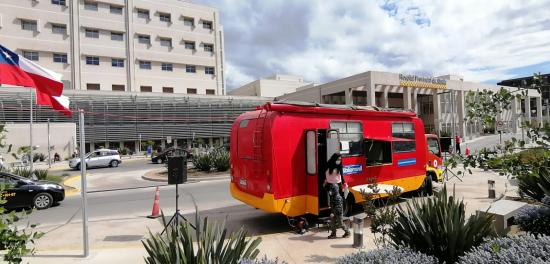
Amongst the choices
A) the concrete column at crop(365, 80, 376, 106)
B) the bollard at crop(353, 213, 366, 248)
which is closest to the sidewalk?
the bollard at crop(353, 213, 366, 248)

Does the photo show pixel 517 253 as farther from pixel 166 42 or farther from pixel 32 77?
pixel 166 42

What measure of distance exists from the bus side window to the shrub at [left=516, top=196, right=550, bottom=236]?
3.82 m

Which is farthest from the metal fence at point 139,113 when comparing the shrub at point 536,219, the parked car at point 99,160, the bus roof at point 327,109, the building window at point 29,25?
the shrub at point 536,219

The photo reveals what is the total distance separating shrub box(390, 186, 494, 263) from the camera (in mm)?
4535

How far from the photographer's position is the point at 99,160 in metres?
30.4

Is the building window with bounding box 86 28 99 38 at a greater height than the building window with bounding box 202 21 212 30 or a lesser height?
lesser

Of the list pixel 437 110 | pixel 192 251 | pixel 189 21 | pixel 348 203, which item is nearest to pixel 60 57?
pixel 189 21

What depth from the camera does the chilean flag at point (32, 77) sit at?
201 inches

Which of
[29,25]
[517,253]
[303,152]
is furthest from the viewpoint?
[29,25]

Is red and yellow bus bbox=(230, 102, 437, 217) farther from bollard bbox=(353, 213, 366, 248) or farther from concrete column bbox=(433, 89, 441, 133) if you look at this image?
concrete column bbox=(433, 89, 441, 133)

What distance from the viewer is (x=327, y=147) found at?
26.7 feet

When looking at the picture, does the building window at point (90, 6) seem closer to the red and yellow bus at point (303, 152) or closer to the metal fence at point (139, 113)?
the metal fence at point (139, 113)

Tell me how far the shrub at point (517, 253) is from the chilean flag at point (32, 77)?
6446 millimetres

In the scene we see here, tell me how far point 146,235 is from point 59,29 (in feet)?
158
